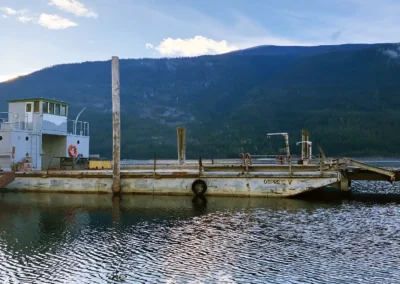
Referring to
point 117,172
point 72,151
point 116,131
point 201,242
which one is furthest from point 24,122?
point 201,242

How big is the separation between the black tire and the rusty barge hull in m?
0.17

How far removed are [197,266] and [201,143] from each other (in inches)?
4592

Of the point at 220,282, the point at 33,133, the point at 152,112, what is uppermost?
the point at 152,112

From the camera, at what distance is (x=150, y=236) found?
47.8 feet

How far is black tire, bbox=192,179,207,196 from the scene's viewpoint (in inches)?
944

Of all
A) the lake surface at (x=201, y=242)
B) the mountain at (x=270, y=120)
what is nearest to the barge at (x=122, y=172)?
the lake surface at (x=201, y=242)

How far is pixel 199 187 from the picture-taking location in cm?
2408

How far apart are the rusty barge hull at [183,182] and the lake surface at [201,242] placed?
99 cm

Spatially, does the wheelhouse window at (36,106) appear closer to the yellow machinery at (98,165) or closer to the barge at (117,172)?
the barge at (117,172)

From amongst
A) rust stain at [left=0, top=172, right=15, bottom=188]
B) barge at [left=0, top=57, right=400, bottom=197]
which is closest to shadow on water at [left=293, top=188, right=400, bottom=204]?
barge at [left=0, top=57, right=400, bottom=197]

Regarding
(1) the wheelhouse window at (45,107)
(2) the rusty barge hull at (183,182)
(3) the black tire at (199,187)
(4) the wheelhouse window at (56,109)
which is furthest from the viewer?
(4) the wheelhouse window at (56,109)

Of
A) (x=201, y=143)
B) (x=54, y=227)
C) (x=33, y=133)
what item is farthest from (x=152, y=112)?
(x=54, y=227)

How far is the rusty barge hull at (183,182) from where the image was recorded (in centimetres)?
2291

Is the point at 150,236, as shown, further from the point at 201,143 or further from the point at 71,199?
the point at 201,143
